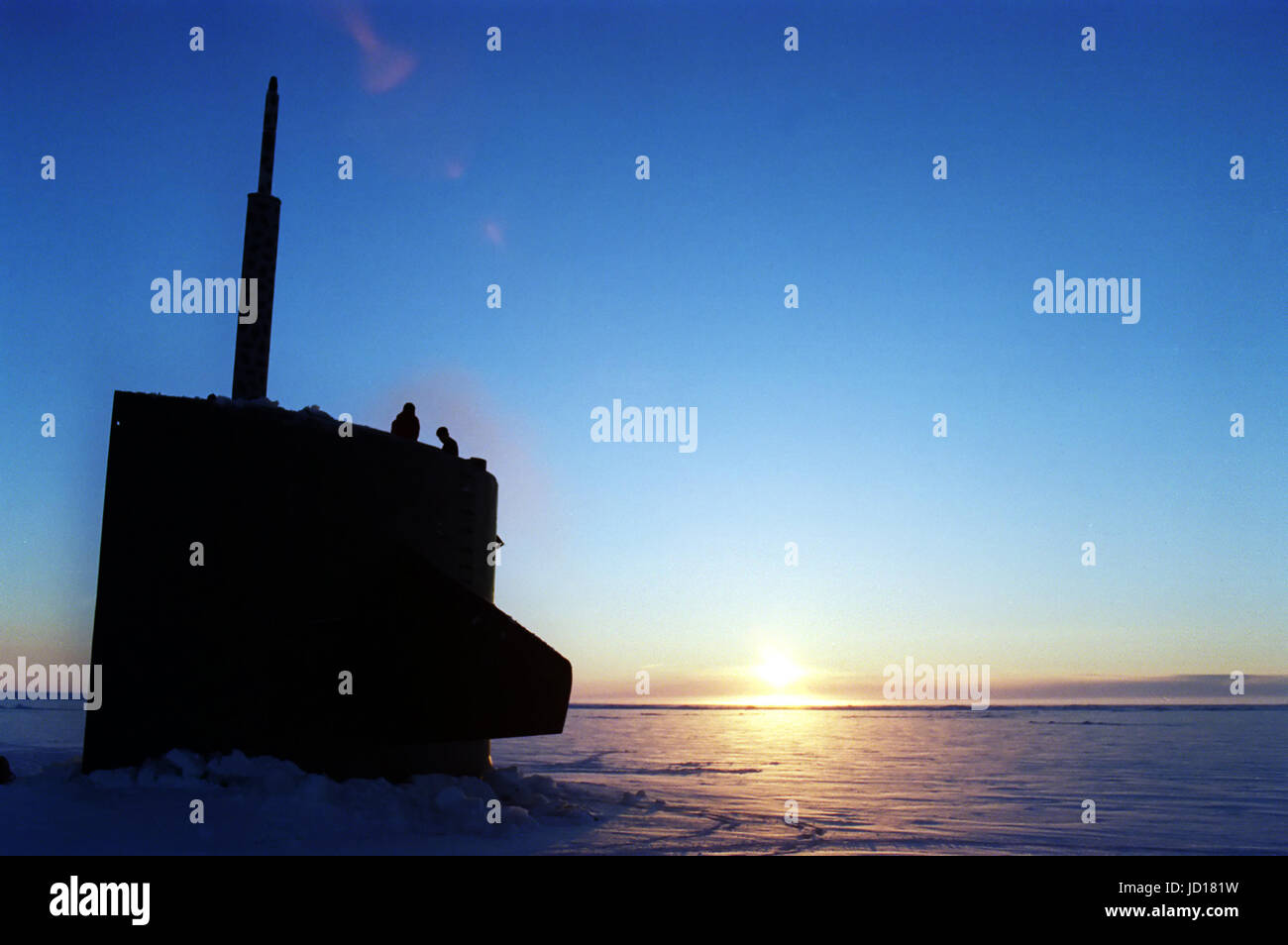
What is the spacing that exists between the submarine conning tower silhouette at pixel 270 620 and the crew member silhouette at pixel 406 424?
4.37 feet

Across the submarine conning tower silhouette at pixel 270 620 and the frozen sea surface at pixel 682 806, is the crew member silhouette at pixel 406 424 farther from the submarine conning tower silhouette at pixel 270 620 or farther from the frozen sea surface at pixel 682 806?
the frozen sea surface at pixel 682 806

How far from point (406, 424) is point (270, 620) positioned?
2.65 m

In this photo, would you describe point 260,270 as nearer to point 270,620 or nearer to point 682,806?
point 270,620

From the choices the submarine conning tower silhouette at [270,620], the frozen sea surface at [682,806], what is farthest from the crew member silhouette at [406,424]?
the frozen sea surface at [682,806]

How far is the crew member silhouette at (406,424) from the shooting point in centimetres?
955

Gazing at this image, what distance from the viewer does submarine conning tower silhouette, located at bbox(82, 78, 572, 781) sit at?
23.9ft

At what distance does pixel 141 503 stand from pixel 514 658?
329 centimetres

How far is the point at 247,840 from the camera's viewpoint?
21.3 ft

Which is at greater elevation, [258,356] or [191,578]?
[258,356]

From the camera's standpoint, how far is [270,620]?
7.68 m

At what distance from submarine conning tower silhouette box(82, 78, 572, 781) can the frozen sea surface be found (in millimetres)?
407

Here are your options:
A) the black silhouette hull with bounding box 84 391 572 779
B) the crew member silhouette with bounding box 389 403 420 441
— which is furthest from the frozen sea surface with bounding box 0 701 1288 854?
the crew member silhouette with bounding box 389 403 420 441
